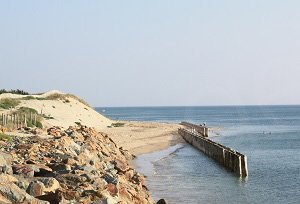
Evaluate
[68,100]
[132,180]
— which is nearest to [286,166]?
[132,180]

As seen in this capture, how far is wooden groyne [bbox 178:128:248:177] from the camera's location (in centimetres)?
3212

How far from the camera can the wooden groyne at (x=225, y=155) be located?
3212cm

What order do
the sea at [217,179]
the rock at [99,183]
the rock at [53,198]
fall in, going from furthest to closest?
1. the sea at [217,179]
2. the rock at [99,183]
3. the rock at [53,198]

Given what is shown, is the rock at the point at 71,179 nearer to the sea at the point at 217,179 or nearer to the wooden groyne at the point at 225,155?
the sea at the point at 217,179

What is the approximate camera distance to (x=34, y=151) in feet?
66.2

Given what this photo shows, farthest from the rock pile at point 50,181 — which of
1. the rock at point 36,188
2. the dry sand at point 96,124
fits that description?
the dry sand at point 96,124

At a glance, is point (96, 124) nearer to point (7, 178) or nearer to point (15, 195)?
point (7, 178)

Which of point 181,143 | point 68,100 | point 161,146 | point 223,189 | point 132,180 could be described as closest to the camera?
point 132,180

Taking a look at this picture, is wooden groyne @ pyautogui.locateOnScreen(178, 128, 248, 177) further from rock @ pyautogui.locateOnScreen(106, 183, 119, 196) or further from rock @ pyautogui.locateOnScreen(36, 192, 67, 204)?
rock @ pyautogui.locateOnScreen(36, 192, 67, 204)

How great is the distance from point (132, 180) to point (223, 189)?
6037mm

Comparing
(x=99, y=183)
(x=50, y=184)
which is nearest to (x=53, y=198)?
(x=50, y=184)

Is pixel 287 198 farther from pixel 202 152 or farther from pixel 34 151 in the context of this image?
pixel 202 152

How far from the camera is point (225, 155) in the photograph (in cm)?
3725

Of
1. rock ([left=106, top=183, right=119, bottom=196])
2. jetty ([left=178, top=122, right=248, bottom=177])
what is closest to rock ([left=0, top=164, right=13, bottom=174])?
rock ([left=106, top=183, right=119, bottom=196])
